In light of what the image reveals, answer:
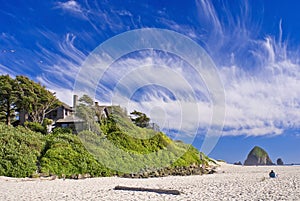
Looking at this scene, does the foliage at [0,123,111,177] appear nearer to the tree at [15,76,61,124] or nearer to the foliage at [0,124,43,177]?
the foliage at [0,124,43,177]

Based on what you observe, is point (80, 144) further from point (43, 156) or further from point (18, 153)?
point (18, 153)

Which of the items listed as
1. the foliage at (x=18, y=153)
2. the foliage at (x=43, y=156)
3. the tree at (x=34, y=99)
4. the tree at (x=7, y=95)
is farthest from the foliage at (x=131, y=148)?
the tree at (x=7, y=95)

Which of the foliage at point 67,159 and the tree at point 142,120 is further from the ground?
the tree at point 142,120

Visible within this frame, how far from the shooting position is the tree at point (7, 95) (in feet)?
92.4

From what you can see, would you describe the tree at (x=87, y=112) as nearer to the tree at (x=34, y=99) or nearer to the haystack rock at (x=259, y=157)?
the tree at (x=34, y=99)

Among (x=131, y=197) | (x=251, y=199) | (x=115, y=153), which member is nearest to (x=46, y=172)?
(x=115, y=153)

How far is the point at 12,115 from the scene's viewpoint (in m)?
32.2

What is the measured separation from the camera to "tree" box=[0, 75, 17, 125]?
28164 mm

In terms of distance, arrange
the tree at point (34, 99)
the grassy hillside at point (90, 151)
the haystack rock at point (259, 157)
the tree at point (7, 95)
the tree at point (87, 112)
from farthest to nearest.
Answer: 1. the haystack rock at point (259, 157)
2. the tree at point (34, 99)
3. the tree at point (7, 95)
4. the tree at point (87, 112)
5. the grassy hillside at point (90, 151)

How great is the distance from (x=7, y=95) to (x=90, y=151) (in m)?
14.1

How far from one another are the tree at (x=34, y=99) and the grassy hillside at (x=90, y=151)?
947cm

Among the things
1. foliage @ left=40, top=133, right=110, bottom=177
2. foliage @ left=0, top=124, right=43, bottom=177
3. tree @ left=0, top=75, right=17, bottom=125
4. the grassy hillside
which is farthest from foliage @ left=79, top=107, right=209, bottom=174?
tree @ left=0, top=75, right=17, bottom=125

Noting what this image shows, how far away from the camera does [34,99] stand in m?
29.8

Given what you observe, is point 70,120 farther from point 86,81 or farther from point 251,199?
point 251,199
